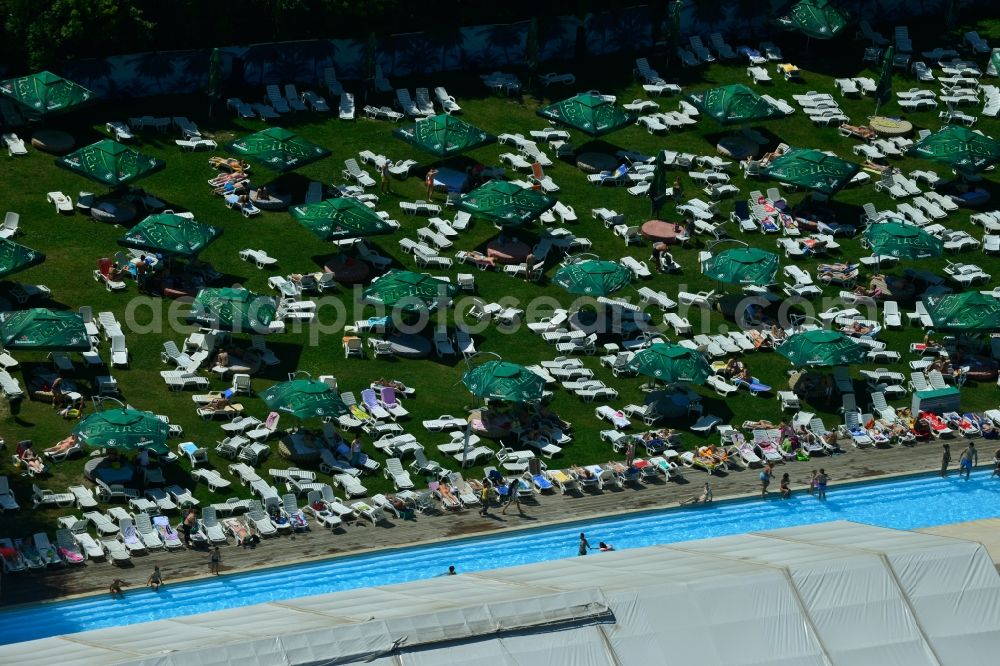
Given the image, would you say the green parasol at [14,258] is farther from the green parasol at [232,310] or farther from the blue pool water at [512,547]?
the blue pool water at [512,547]

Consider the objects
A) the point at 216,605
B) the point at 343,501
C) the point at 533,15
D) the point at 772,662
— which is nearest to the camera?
the point at 772,662

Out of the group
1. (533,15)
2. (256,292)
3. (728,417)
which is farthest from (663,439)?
(533,15)

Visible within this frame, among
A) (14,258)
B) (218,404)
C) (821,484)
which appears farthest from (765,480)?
(14,258)

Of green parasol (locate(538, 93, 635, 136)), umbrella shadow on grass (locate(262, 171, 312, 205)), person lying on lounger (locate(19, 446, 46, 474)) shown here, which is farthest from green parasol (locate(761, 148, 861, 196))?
person lying on lounger (locate(19, 446, 46, 474))

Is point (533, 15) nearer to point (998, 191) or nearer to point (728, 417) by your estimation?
point (998, 191)

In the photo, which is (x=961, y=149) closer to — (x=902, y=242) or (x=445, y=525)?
(x=902, y=242)

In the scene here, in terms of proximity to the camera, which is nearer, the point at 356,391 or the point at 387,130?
the point at 356,391

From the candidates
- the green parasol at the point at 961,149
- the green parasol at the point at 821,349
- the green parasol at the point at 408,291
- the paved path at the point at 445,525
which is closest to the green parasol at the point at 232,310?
the green parasol at the point at 408,291
